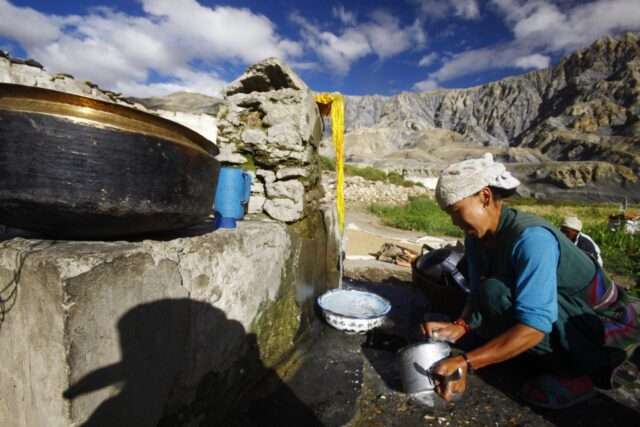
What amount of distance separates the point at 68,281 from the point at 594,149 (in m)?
61.8

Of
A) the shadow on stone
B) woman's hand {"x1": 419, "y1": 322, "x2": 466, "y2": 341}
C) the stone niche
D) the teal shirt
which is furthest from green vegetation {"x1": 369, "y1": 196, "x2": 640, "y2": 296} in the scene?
the shadow on stone

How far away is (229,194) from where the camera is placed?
2.06 meters

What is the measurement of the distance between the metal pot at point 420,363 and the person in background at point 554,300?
11 centimetres

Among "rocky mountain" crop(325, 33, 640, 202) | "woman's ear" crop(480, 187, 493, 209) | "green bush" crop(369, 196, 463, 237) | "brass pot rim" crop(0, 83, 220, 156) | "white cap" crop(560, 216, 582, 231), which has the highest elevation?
"rocky mountain" crop(325, 33, 640, 202)

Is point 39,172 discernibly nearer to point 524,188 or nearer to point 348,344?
point 348,344

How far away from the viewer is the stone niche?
3.34 ft

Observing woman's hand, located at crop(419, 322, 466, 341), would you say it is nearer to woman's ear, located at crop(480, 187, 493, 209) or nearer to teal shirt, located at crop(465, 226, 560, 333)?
teal shirt, located at crop(465, 226, 560, 333)

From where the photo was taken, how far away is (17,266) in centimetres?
107

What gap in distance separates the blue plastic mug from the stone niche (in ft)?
0.42

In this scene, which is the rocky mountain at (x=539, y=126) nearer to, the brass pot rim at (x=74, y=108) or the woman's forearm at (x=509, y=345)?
the woman's forearm at (x=509, y=345)

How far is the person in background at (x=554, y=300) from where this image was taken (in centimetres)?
173

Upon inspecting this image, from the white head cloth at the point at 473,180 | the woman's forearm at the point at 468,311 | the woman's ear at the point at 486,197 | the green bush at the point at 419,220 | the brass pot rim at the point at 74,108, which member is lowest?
the woman's forearm at the point at 468,311

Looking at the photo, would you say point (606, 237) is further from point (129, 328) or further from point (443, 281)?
point (129, 328)

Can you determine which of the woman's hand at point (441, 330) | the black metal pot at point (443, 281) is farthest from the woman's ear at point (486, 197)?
the black metal pot at point (443, 281)
